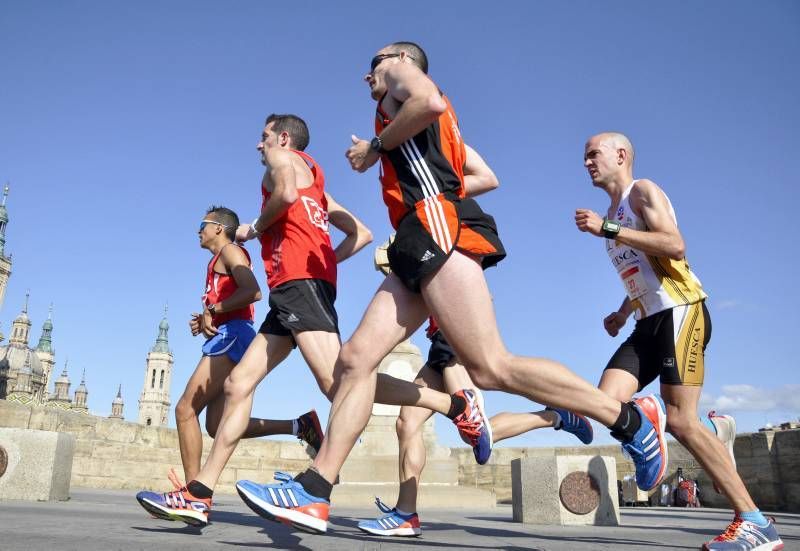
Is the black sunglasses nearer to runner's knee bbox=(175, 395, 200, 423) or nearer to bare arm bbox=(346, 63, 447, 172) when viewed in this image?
bare arm bbox=(346, 63, 447, 172)

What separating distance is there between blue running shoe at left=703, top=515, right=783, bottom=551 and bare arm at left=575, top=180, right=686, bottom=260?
1387 millimetres

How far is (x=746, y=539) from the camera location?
2.96m

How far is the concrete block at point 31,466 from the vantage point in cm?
621

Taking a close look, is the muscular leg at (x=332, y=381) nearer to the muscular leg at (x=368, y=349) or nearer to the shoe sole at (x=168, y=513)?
the muscular leg at (x=368, y=349)

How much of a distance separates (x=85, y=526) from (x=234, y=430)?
0.92 meters

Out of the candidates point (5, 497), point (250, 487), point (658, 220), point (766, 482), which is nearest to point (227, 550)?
point (250, 487)

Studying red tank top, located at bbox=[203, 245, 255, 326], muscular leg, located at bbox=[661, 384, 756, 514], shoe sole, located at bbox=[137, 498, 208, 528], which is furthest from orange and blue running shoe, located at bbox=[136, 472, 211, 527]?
muscular leg, located at bbox=[661, 384, 756, 514]

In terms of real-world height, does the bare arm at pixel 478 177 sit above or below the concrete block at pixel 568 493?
above

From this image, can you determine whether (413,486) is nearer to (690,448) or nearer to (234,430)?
(234,430)

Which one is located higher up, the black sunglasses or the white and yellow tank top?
the black sunglasses

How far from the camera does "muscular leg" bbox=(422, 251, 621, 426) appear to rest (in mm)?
2631

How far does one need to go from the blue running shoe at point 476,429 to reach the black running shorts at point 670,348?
92cm

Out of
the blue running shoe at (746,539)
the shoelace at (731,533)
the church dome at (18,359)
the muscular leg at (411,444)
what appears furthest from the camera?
the church dome at (18,359)

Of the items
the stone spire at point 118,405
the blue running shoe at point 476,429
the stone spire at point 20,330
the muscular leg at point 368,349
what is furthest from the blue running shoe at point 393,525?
the stone spire at point 118,405
